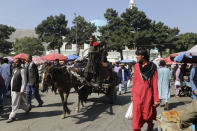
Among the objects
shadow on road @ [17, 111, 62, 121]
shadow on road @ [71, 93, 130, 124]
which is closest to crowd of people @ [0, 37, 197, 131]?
shadow on road @ [17, 111, 62, 121]

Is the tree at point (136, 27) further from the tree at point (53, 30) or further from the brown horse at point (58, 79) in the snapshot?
the brown horse at point (58, 79)

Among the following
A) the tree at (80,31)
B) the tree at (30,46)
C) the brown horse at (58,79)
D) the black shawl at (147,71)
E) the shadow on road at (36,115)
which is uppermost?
the tree at (80,31)

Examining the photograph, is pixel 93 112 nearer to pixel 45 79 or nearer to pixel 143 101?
pixel 45 79

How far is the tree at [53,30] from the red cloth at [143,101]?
43785 millimetres

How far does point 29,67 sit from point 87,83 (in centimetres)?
257

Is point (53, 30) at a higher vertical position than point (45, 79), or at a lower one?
higher

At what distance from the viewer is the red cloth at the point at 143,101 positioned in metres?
4.03

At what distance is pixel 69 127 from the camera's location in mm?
5828

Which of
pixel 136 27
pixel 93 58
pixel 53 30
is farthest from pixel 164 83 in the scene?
pixel 53 30

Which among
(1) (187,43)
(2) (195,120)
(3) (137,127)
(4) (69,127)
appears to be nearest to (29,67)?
(4) (69,127)

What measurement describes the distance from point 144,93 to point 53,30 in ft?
151

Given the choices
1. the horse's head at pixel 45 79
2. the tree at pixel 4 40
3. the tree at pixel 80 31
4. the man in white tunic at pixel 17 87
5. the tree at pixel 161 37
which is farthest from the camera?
the tree at pixel 80 31

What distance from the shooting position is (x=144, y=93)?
4.07 meters

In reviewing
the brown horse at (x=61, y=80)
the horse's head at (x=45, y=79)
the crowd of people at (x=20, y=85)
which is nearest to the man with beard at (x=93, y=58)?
the brown horse at (x=61, y=80)
